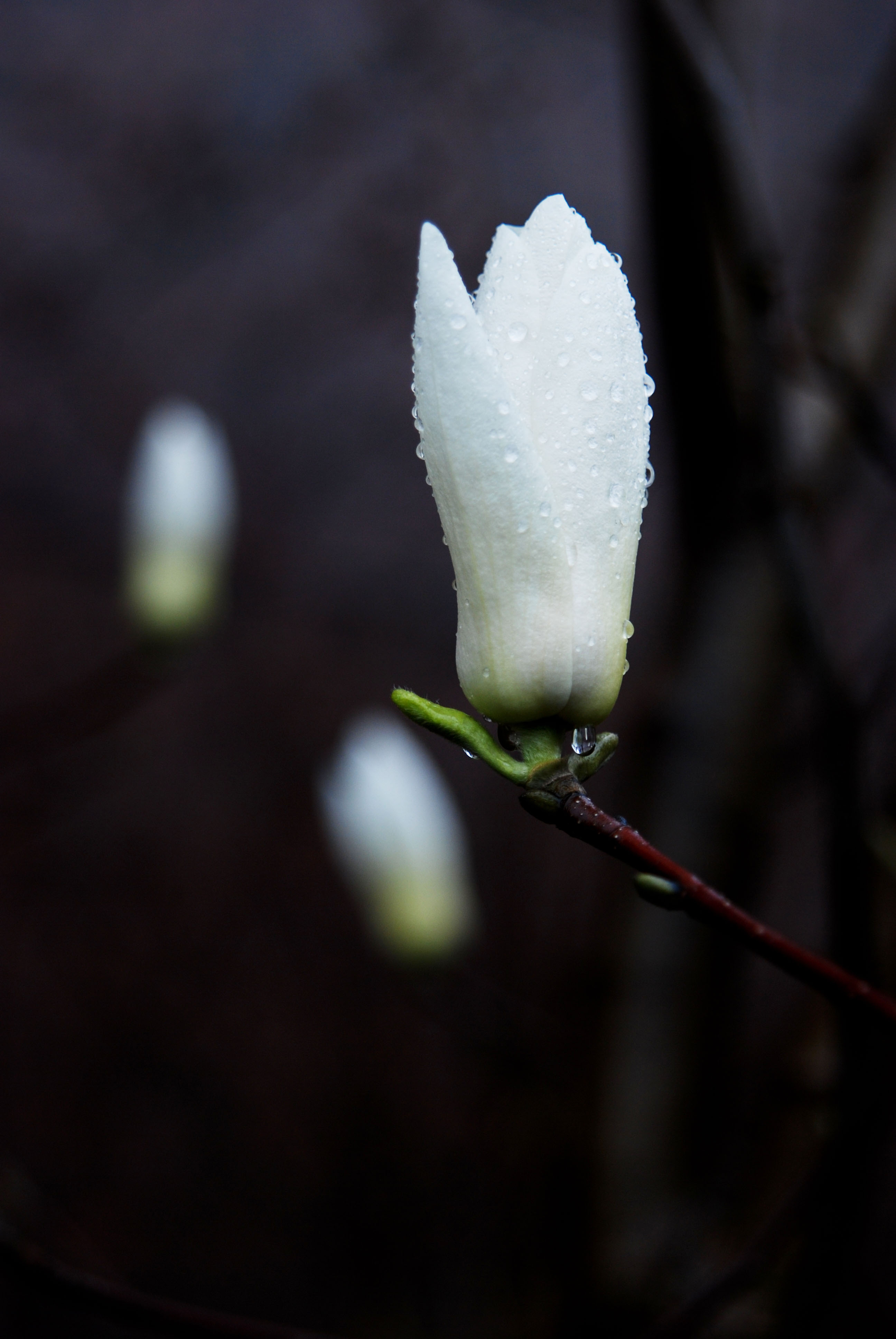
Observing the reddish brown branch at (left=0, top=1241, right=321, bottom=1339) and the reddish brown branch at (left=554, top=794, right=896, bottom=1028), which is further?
the reddish brown branch at (left=0, top=1241, right=321, bottom=1339)

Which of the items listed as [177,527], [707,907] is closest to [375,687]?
[177,527]

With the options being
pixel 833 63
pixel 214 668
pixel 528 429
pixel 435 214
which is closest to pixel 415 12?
pixel 435 214

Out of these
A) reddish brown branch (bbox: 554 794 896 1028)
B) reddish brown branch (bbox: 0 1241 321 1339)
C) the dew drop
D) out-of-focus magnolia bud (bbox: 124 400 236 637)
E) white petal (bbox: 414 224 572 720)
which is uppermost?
out-of-focus magnolia bud (bbox: 124 400 236 637)

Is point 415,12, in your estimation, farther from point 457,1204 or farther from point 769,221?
point 457,1204

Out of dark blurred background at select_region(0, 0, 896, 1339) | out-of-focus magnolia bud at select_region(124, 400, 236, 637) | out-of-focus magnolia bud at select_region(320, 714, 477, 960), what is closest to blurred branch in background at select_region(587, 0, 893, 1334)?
dark blurred background at select_region(0, 0, 896, 1339)

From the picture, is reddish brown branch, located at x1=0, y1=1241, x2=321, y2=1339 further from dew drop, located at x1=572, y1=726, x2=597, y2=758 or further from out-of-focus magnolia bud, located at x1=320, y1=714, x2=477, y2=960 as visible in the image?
out-of-focus magnolia bud, located at x1=320, y1=714, x2=477, y2=960

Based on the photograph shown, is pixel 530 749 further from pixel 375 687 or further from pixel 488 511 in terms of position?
pixel 375 687

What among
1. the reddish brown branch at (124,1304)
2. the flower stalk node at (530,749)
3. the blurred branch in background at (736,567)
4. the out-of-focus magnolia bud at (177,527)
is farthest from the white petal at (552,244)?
the out-of-focus magnolia bud at (177,527)

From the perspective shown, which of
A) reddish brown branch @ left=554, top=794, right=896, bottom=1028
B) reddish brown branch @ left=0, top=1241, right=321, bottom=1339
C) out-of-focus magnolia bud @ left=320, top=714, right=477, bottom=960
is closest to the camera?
reddish brown branch @ left=554, top=794, right=896, bottom=1028
